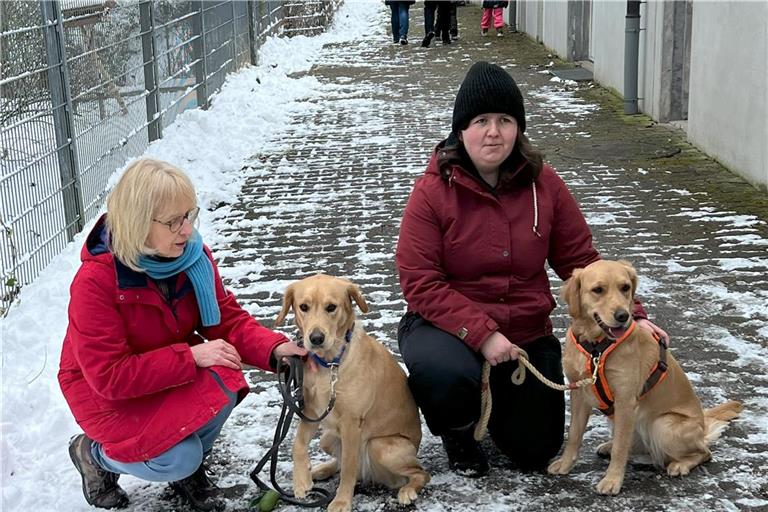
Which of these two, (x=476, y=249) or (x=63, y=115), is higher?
(x=63, y=115)

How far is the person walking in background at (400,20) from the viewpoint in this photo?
21.1 meters

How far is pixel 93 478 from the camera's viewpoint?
373 cm

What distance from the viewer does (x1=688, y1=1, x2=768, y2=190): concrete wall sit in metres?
8.46

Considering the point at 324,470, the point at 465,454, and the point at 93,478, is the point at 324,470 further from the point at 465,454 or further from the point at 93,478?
the point at 93,478

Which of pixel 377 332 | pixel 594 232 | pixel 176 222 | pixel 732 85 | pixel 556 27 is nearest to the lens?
pixel 176 222

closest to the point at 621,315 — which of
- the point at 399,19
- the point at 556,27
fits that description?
the point at 556,27

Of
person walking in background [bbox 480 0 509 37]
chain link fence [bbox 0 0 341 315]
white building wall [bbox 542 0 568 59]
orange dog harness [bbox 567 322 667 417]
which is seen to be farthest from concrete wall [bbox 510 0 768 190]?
person walking in background [bbox 480 0 509 37]

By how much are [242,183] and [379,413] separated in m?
6.26

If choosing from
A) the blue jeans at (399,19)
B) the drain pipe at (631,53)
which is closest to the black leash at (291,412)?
the drain pipe at (631,53)

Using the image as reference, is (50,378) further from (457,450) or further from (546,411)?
(546,411)

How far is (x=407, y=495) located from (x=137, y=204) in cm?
159

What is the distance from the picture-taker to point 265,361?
3.88 metres

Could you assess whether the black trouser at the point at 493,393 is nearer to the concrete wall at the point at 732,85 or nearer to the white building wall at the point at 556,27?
the concrete wall at the point at 732,85

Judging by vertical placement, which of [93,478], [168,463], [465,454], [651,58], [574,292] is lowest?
[465,454]
